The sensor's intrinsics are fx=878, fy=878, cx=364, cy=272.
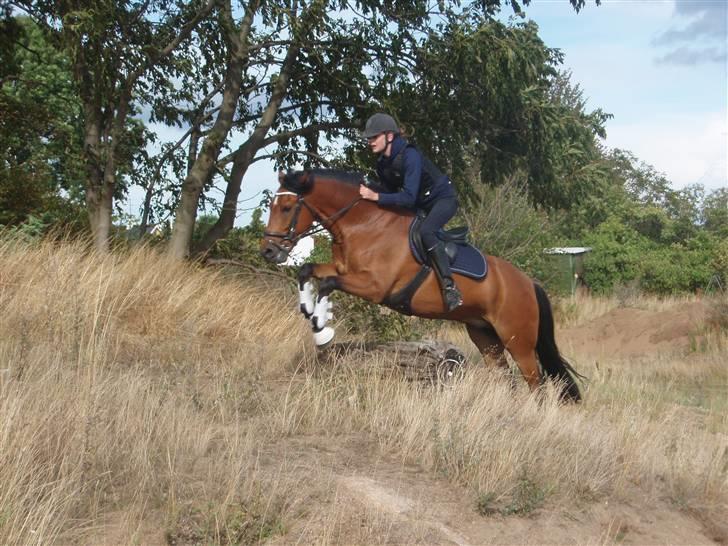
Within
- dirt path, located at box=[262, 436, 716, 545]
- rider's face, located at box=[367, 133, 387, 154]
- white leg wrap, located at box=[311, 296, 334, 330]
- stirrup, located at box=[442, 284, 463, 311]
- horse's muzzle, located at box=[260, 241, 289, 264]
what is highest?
rider's face, located at box=[367, 133, 387, 154]

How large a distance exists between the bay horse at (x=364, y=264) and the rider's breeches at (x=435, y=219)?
22 cm

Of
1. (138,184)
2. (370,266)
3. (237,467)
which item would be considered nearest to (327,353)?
(370,266)

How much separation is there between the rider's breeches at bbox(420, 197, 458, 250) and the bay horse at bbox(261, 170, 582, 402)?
22 cm

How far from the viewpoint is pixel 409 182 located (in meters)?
8.77

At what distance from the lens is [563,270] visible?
32.4 metres

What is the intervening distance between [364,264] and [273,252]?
0.93 m

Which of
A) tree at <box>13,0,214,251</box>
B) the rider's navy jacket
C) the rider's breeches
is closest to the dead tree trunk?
the rider's breeches

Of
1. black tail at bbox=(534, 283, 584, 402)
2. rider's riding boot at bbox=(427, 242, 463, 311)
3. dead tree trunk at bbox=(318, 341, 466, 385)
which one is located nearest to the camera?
rider's riding boot at bbox=(427, 242, 463, 311)

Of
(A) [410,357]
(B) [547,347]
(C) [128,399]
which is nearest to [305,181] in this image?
(A) [410,357]

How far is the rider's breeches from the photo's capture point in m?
8.93

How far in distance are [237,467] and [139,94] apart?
11425 millimetres

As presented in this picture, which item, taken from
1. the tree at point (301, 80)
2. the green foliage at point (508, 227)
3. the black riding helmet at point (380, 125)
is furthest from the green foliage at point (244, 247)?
the green foliage at point (508, 227)

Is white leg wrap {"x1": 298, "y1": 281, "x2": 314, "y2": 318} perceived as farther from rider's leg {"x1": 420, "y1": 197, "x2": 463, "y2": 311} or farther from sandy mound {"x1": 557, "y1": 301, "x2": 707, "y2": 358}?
sandy mound {"x1": 557, "y1": 301, "x2": 707, "y2": 358}

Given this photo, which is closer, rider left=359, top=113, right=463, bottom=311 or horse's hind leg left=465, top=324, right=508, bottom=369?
rider left=359, top=113, right=463, bottom=311
